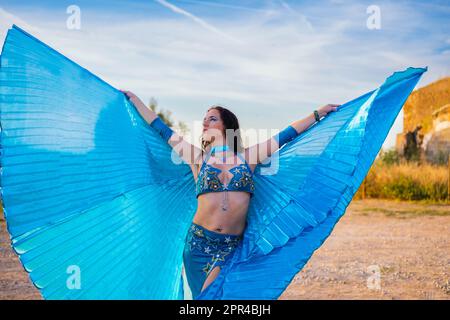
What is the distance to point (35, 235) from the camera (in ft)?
11.5

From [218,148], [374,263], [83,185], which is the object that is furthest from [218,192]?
[374,263]

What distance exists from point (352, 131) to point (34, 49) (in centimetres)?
230

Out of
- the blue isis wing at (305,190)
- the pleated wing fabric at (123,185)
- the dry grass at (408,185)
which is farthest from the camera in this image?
the dry grass at (408,185)

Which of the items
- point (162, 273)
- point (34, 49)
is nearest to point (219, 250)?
point (162, 273)

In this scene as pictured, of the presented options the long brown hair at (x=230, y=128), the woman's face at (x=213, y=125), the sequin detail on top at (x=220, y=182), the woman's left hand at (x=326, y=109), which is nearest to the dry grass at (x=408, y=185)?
the woman's left hand at (x=326, y=109)

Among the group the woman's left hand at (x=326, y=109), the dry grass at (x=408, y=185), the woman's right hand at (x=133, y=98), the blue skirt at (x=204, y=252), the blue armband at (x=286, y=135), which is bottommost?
the dry grass at (x=408, y=185)

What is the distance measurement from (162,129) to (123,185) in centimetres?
50

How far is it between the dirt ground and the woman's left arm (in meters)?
2.43

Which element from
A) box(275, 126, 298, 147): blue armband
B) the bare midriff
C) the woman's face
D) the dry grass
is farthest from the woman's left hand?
the dry grass

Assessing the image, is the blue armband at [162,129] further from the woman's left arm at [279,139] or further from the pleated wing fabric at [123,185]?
the woman's left arm at [279,139]

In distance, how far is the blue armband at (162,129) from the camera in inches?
148

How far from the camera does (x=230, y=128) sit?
3699mm

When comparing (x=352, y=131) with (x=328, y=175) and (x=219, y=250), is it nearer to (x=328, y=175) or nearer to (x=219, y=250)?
(x=328, y=175)

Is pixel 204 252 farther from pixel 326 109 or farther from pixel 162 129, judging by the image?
pixel 326 109
